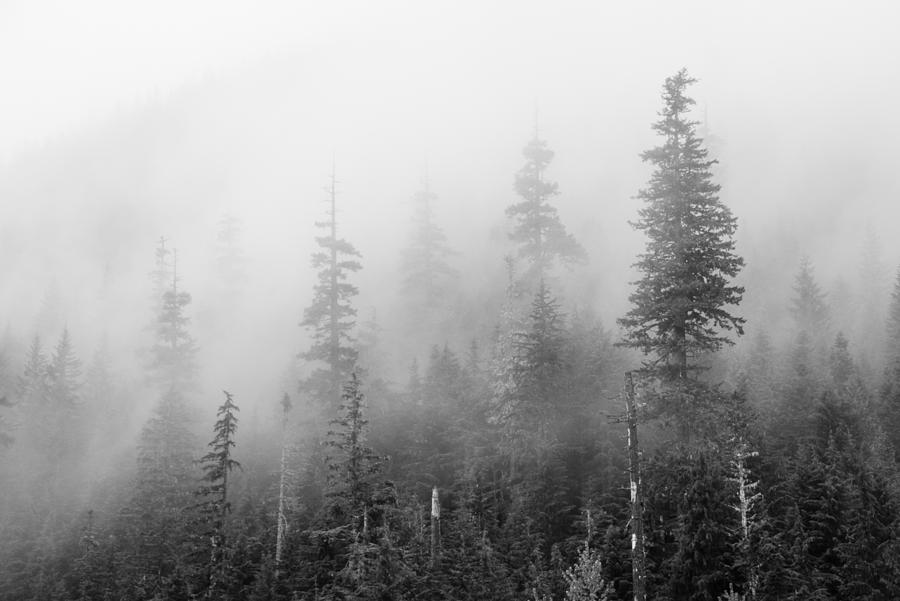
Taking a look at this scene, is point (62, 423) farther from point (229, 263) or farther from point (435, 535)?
point (435, 535)

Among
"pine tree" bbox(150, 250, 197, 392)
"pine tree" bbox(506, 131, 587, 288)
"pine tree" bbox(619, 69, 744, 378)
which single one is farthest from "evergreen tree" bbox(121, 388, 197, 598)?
"pine tree" bbox(506, 131, 587, 288)

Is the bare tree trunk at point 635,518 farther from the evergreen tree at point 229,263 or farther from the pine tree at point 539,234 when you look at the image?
the evergreen tree at point 229,263

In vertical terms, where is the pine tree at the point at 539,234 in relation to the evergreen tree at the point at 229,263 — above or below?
below

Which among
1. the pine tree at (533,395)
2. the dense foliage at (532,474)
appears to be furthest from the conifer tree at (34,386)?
the pine tree at (533,395)

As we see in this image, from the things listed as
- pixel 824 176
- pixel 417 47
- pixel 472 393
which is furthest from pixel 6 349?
pixel 417 47

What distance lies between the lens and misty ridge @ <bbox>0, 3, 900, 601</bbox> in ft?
78.5

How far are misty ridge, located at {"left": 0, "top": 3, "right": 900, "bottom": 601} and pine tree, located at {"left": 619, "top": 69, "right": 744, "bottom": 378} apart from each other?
133 millimetres

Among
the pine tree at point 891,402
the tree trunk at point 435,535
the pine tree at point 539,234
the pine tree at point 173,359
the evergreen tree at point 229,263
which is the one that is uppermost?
the evergreen tree at point 229,263

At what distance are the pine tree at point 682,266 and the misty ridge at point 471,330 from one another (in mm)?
133

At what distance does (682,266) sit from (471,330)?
122 ft

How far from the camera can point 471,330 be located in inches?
2403

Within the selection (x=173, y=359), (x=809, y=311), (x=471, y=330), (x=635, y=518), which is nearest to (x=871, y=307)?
(x=809, y=311)

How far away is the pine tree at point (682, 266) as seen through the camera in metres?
24.7

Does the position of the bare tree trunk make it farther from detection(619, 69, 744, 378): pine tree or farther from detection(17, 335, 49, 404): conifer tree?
detection(17, 335, 49, 404): conifer tree
